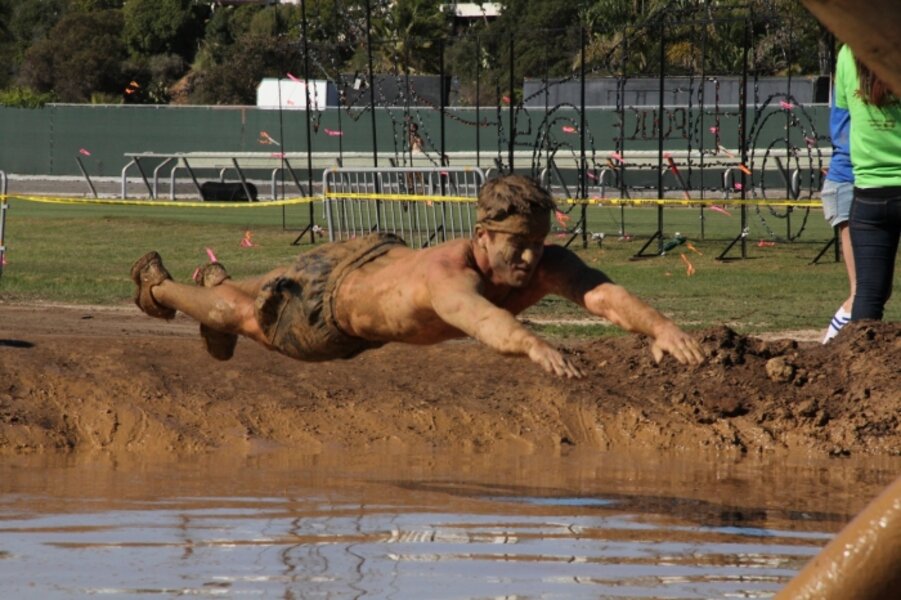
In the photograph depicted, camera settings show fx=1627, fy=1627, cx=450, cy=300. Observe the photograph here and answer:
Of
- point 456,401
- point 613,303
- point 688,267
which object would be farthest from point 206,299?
point 688,267

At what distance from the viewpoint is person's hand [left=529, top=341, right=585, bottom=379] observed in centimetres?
602

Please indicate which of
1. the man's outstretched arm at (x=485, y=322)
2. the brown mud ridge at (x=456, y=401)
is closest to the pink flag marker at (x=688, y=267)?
the brown mud ridge at (x=456, y=401)

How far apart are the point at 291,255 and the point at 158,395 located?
429 inches

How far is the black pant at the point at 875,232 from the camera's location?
358 inches

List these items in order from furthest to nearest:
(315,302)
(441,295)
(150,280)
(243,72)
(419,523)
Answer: (243,72)
(150,280)
(315,302)
(419,523)
(441,295)

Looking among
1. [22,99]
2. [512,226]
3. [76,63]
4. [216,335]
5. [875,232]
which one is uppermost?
[76,63]

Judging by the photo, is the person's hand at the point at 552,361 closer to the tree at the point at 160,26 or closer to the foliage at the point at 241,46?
the foliage at the point at 241,46

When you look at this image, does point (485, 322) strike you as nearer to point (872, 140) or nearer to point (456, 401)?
point (872, 140)

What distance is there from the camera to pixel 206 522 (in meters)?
7.48

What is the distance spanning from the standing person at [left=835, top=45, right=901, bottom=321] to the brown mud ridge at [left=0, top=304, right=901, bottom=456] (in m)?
1.16

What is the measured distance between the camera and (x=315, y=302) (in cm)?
805

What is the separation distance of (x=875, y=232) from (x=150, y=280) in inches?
164

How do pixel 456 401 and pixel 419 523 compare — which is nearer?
pixel 419 523

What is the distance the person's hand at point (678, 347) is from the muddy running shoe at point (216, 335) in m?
3.26
